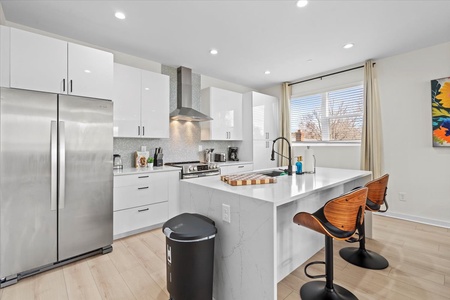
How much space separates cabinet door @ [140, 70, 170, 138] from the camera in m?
3.41

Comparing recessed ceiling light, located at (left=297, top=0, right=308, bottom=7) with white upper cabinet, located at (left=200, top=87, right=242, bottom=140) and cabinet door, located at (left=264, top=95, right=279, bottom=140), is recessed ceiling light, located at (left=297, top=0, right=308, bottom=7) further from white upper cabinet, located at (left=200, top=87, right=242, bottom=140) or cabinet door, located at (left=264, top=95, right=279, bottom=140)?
cabinet door, located at (left=264, top=95, right=279, bottom=140)

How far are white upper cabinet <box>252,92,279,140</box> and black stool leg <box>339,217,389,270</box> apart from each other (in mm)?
2889

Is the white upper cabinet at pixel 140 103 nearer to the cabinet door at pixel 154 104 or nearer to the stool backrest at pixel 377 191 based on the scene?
the cabinet door at pixel 154 104

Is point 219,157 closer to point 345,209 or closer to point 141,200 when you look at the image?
point 141,200

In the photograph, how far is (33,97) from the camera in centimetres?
205

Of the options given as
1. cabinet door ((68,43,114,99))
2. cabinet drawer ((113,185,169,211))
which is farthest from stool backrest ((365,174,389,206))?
cabinet door ((68,43,114,99))

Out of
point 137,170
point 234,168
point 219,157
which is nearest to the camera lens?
point 137,170

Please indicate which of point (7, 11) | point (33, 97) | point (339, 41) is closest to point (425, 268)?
point (339, 41)

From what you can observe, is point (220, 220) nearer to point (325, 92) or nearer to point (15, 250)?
point (15, 250)

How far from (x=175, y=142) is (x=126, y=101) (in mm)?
1210

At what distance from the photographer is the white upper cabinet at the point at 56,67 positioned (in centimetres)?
203

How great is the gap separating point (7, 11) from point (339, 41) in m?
4.11

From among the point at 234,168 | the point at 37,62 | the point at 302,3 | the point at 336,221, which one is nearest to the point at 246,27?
the point at 302,3

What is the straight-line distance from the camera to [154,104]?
3.53m
